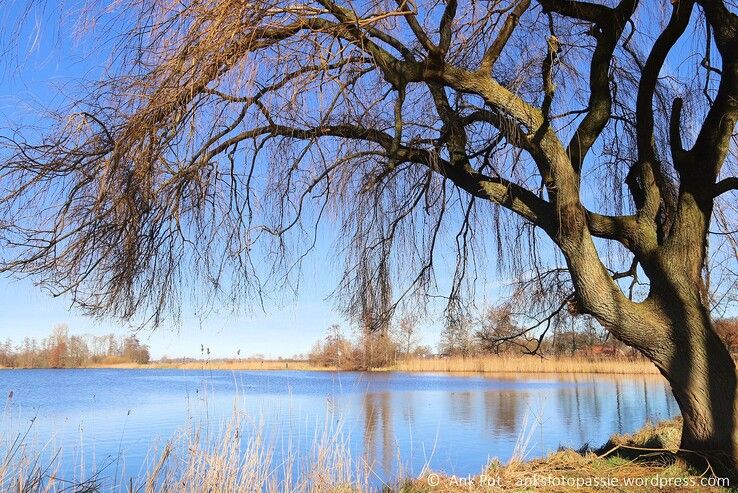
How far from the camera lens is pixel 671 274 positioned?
12.4 feet

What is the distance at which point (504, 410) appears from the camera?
12.8 metres

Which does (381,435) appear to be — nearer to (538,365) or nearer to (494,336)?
(494,336)

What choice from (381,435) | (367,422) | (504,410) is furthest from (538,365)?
(381,435)

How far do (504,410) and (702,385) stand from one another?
31.7 feet

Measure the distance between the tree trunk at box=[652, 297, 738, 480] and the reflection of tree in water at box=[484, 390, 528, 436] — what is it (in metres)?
6.15

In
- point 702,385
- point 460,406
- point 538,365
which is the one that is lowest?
point 460,406

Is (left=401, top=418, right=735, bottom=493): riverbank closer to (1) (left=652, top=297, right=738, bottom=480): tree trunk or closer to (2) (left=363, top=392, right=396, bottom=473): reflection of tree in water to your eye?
(1) (left=652, top=297, right=738, bottom=480): tree trunk

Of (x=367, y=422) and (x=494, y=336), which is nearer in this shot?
(x=494, y=336)

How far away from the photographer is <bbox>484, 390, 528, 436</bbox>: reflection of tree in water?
10309mm

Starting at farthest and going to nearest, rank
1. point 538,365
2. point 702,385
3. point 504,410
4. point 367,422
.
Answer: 1. point 538,365
2. point 504,410
3. point 367,422
4. point 702,385

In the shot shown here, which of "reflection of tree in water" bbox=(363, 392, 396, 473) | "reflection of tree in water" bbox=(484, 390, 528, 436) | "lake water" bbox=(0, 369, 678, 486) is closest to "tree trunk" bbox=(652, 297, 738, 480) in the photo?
"lake water" bbox=(0, 369, 678, 486)

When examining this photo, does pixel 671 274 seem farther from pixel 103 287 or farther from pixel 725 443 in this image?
pixel 103 287

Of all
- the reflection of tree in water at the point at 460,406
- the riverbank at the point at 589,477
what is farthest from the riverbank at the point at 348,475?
the reflection of tree in water at the point at 460,406

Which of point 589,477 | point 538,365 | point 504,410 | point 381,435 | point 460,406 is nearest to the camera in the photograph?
point 589,477
